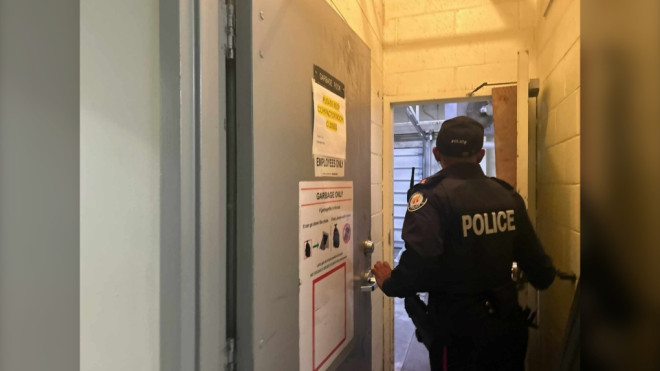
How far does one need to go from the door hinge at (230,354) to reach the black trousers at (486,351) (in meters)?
→ 1.08

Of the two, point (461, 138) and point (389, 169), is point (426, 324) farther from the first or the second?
point (389, 169)

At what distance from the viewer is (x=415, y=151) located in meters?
6.26

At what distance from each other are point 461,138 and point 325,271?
0.90 meters

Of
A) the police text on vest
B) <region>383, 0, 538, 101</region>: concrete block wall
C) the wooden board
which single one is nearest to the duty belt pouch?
the police text on vest

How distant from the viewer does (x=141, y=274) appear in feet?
2.18

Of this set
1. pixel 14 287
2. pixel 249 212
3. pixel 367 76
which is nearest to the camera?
pixel 14 287

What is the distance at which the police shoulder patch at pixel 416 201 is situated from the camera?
4.94 ft

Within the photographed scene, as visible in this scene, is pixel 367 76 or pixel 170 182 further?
pixel 367 76

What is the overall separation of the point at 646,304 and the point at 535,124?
1.98 m

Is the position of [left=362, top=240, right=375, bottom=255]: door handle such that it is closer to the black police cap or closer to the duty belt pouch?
the duty belt pouch

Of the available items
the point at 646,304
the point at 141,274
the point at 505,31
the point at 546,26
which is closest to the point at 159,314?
the point at 141,274

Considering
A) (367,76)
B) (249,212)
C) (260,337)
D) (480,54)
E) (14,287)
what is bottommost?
(260,337)

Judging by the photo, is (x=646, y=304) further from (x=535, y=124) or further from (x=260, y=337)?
(x=535, y=124)

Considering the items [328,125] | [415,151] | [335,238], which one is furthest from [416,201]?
[415,151]
